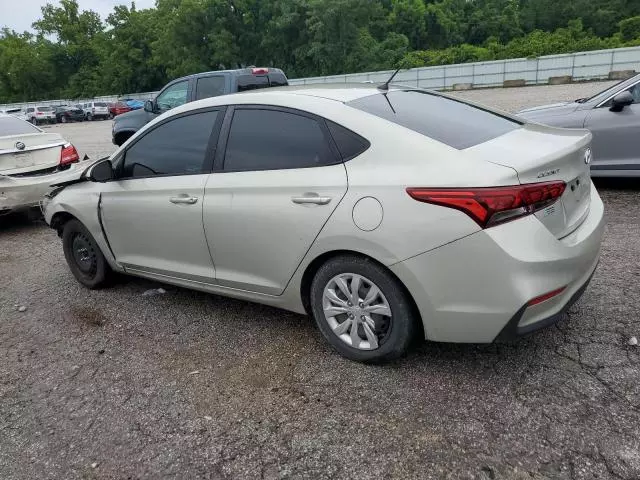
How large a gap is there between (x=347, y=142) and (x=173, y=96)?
8.24 meters

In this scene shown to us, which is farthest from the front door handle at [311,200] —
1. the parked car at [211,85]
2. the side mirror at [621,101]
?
the parked car at [211,85]

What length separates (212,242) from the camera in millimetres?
3533

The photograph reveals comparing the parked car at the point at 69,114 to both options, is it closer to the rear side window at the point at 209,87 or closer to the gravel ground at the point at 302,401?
the rear side window at the point at 209,87

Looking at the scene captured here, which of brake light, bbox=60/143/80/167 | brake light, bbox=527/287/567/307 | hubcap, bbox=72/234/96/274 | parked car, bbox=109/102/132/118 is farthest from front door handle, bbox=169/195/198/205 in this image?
parked car, bbox=109/102/132/118

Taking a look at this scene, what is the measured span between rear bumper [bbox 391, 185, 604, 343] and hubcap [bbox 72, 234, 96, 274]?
9.98 ft

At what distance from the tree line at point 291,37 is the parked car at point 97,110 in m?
13.8

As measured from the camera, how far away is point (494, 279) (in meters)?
2.56

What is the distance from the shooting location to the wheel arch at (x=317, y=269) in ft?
9.30

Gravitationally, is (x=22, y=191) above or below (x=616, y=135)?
above

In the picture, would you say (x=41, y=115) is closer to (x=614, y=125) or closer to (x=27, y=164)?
(x=27, y=164)

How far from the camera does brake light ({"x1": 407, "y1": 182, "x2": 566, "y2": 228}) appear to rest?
100.0 inches

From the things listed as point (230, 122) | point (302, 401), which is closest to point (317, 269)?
point (302, 401)

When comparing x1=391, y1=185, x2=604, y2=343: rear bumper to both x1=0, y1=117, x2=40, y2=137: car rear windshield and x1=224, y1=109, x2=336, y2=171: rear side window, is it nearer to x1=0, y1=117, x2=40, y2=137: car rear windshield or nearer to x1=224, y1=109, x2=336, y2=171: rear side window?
x1=224, y1=109, x2=336, y2=171: rear side window

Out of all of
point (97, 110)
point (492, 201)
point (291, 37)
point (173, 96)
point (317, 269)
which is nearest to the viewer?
point (492, 201)
